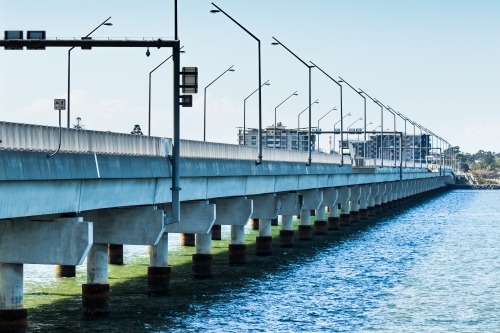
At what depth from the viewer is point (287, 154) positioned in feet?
240

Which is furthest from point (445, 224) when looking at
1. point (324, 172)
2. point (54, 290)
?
point (54, 290)

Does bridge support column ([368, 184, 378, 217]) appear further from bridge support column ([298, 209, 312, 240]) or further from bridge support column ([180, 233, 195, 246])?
bridge support column ([180, 233, 195, 246])

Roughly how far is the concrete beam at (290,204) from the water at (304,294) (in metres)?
2.92

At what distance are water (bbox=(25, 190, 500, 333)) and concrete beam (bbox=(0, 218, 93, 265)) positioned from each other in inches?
204

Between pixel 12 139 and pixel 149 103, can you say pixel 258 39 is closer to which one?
pixel 149 103

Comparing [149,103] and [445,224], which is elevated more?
[149,103]

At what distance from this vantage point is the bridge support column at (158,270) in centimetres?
4619

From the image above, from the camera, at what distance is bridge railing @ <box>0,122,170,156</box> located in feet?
97.2

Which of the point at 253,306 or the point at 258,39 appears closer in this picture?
the point at 253,306

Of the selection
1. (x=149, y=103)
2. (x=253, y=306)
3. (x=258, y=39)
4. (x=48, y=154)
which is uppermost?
(x=258, y=39)

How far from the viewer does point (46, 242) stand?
32.4 meters

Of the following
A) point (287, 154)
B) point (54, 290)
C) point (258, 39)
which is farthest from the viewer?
point (287, 154)

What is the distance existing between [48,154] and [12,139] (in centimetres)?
115

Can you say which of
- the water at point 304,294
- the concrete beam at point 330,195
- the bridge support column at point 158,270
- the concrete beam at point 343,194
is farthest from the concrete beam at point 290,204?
the concrete beam at point 343,194
